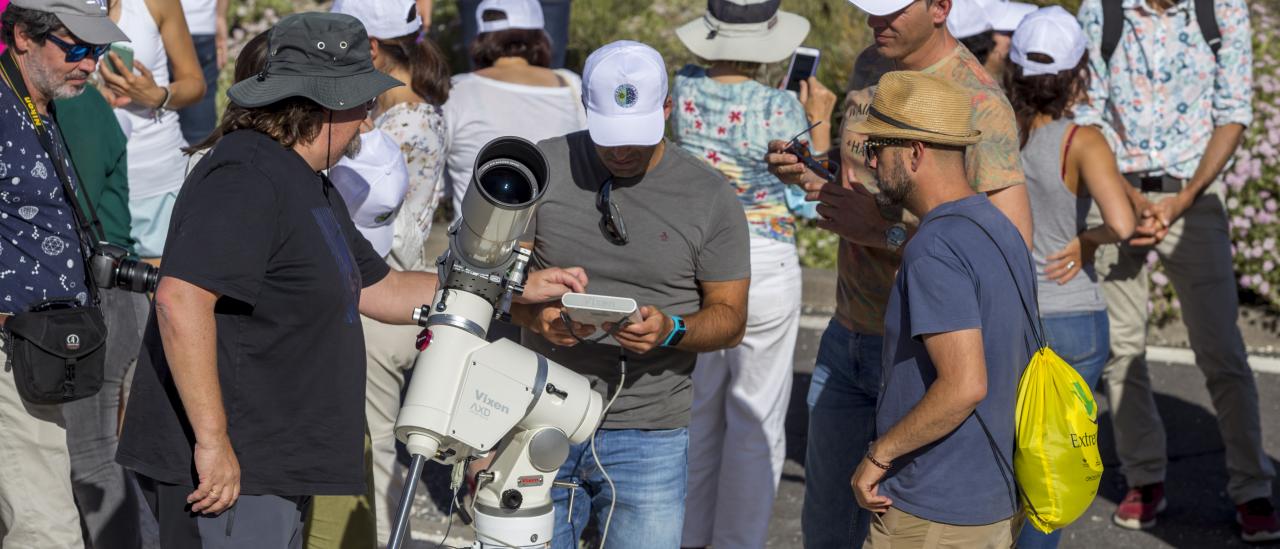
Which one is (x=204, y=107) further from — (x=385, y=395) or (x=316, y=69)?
(x=316, y=69)

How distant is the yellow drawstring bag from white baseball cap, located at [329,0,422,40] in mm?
2608

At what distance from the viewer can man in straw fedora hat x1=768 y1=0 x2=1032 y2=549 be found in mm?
3373

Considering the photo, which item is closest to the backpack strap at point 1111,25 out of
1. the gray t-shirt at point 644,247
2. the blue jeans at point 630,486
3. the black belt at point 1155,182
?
the black belt at point 1155,182

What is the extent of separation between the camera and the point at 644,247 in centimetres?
356

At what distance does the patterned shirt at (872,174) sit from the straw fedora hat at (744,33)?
31.4 inches

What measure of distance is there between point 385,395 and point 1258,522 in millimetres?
3396

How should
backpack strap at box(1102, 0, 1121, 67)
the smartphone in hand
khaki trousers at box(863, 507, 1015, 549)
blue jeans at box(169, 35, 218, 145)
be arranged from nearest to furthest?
khaki trousers at box(863, 507, 1015, 549) < the smartphone in hand < backpack strap at box(1102, 0, 1121, 67) < blue jeans at box(169, 35, 218, 145)

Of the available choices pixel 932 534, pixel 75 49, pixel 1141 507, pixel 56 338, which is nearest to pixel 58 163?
pixel 75 49

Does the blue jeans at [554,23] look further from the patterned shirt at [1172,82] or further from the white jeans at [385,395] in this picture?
the white jeans at [385,395]

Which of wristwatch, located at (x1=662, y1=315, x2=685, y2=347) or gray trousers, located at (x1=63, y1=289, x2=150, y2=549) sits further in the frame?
gray trousers, located at (x1=63, y1=289, x2=150, y2=549)

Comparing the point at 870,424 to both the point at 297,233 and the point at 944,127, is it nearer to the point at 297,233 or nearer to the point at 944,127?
the point at 944,127

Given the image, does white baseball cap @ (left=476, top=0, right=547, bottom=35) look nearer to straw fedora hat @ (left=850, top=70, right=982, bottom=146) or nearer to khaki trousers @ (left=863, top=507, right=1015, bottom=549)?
straw fedora hat @ (left=850, top=70, right=982, bottom=146)

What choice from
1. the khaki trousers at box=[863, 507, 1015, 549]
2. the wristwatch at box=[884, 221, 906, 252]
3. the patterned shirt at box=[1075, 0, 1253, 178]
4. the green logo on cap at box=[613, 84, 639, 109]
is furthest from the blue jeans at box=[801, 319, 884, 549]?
the patterned shirt at box=[1075, 0, 1253, 178]

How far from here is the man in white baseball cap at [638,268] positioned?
3.55 m
